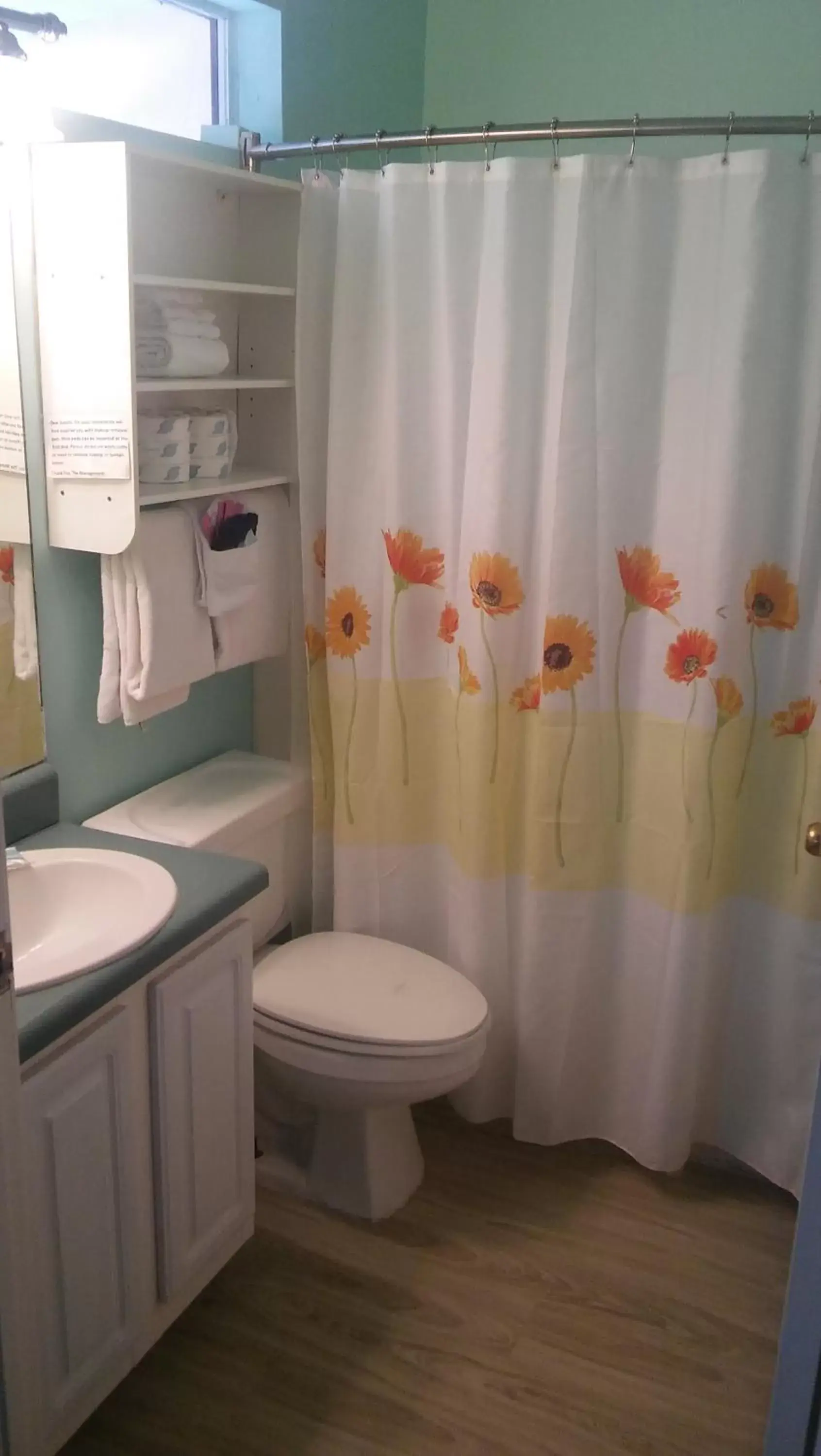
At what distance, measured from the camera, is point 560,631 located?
207 cm

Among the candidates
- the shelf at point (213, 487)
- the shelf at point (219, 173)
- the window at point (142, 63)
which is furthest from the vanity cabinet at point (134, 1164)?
the window at point (142, 63)

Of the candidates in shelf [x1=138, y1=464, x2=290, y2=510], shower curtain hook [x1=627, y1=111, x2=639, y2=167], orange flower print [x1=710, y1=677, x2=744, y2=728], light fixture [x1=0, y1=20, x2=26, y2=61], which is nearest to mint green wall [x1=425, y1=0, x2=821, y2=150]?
shower curtain hook [x1=627, y1=111, x2=639, y2=167]

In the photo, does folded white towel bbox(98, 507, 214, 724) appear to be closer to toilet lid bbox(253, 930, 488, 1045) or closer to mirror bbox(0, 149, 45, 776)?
mirror bbox(0, 149, 45, 776)

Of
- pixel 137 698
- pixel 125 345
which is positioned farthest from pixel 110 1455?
pixel 125 345

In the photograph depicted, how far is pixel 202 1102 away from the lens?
1742 millimetres

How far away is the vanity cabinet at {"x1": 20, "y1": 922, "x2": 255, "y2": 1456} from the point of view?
4.77ft

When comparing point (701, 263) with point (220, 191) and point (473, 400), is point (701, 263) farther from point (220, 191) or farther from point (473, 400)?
point (220, 191)

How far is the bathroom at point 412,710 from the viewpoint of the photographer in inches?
68.2

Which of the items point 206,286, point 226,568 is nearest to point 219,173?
point 206,286

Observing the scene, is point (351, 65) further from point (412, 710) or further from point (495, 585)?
point (412, 710)

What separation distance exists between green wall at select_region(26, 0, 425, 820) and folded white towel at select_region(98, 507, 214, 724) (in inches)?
2.2

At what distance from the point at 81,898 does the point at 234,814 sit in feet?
1.37

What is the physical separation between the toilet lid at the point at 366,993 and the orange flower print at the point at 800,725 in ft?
2.30

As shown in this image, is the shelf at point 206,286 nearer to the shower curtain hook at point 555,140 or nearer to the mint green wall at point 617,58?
the shower curtain hook at point 555,140
